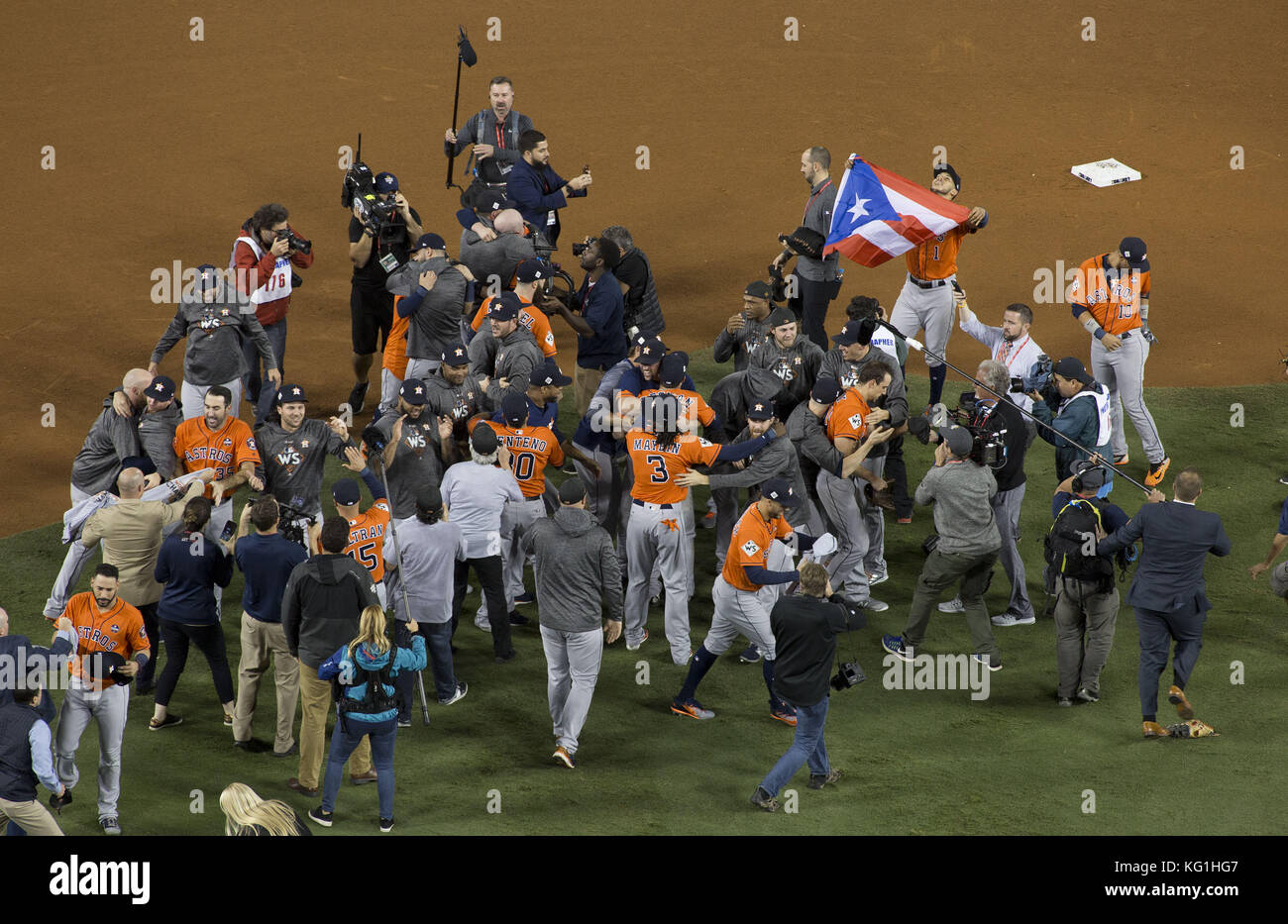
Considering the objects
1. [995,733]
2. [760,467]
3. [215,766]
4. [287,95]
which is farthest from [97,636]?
[287,95]

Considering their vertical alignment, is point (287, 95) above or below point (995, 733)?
above

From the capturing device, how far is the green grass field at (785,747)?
29.8 ft

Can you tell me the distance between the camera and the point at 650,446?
10.6 m

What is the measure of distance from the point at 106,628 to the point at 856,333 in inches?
229

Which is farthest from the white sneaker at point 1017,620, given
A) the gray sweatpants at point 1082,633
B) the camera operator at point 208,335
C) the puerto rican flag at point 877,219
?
the camera operator at point 208,335

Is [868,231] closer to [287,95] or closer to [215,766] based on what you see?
[215,766]

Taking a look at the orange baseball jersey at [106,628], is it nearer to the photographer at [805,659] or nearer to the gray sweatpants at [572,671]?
the gray sweatpants at [572,671]

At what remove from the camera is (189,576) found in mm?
9602

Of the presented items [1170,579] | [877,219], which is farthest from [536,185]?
[1170,579]

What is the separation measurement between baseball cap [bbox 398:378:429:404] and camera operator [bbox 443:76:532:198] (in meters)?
4.52

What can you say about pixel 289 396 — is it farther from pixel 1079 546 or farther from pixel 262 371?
pixel 1079 546

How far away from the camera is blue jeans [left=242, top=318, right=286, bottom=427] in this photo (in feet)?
40.8

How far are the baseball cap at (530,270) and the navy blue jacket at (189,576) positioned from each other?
11.9ft

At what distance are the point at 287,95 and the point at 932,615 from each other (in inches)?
538
